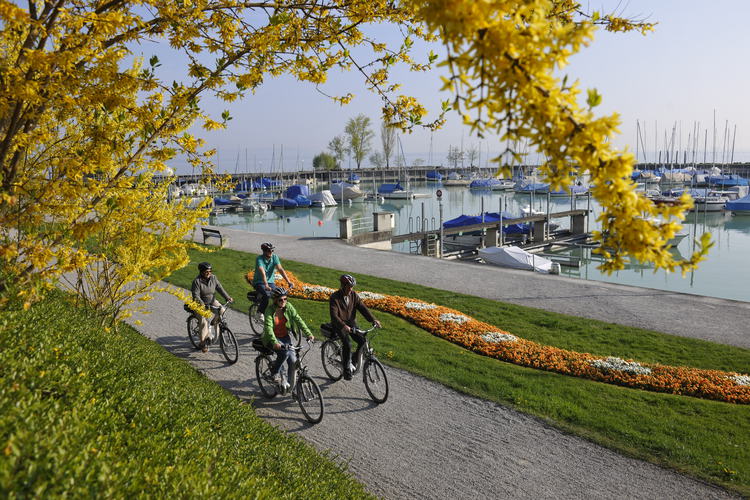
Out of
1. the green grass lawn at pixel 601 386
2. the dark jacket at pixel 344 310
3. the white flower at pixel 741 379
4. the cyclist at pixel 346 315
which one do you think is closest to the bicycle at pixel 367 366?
the cyclist at pixel 346 315

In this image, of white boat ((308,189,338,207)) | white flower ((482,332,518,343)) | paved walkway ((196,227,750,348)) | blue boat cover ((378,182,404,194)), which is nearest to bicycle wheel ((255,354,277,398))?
white flower ((482,332,518,343))

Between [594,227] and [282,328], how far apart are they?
48.2m

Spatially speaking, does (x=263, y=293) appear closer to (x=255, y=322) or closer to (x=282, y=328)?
(x=255, y=322)

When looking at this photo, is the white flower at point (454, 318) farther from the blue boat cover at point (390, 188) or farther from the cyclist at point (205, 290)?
the blue boat cover at point (390, 188)

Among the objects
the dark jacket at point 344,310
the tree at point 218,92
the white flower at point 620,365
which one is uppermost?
the tree at point 218,92

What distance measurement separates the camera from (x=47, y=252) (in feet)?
15.9

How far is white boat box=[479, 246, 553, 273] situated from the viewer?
2903cm

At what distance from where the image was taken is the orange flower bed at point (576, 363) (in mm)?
9648

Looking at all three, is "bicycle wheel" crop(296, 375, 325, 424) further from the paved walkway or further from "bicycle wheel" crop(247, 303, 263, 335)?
the paved walkway

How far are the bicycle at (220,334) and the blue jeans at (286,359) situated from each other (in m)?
2.36

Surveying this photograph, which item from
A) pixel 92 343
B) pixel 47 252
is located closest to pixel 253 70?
pixel 47 252

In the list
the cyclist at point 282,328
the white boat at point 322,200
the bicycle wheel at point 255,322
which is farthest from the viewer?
the white boat at point 322,200

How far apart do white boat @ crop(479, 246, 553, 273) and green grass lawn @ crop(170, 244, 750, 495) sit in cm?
1337

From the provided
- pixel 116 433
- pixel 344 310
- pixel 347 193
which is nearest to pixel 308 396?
pixel 344 310
